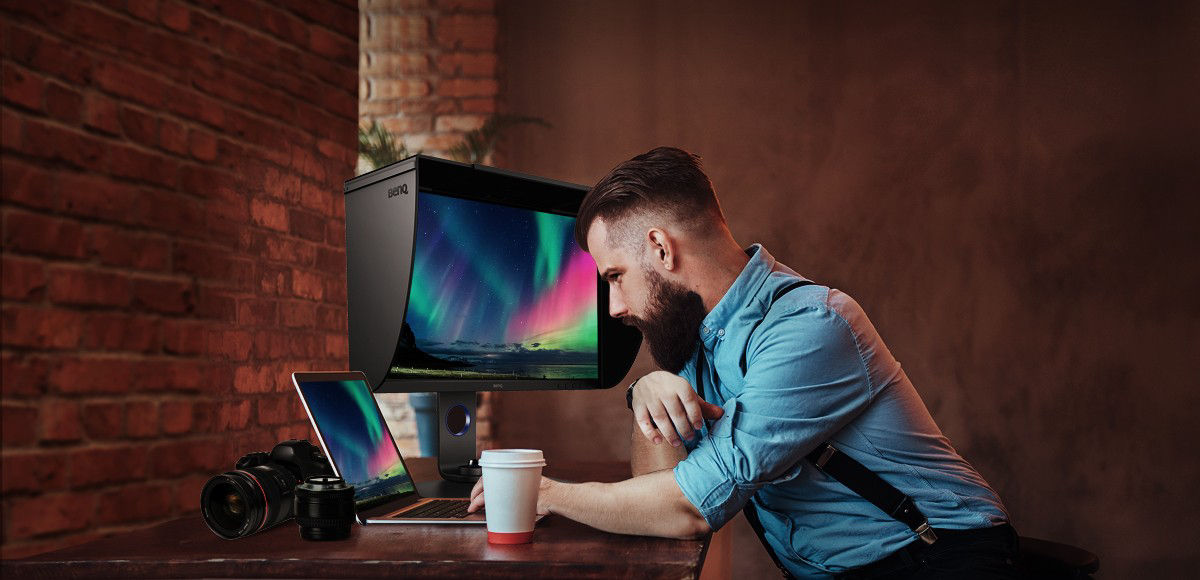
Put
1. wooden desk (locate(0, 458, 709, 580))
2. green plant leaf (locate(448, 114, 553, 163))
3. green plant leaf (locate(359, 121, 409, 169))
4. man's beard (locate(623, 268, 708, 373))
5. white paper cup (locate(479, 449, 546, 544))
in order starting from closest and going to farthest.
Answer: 1. wooden desk (locate(0, 458, 709, 580))
2. white paper cup (locate(479, 449, 546, 544))
3. man's beard (locate(623, 268, 708, 373))
4. green plant leaf (locate(359, 121, 409, 169))
5. green plant leaf (locate(448, 114, 553, 163))

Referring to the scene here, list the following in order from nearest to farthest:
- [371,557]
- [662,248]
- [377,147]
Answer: [371,557] < [662,248] < [377,147]

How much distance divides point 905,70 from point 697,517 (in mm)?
2981

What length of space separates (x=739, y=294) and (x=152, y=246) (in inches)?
36.9

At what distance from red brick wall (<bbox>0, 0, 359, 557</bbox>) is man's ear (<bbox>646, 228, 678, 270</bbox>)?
0.77m

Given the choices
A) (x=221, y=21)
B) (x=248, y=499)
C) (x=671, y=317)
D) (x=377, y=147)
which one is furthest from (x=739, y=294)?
(x=377, y=147)

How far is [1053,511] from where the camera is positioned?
356 cm

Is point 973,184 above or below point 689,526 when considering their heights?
above

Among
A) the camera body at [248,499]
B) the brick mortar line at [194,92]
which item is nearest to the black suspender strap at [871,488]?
the camera body at [248,499]

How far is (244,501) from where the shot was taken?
116 centimetres

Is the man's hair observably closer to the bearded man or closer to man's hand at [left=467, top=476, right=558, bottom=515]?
the bearded man

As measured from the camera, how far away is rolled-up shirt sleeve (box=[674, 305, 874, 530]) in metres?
1.24

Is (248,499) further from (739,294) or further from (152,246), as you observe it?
(739,294)

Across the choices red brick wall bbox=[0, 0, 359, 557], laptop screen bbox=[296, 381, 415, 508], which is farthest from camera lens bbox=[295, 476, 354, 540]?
red brick wall bbox=[0, 0, 359, 557]

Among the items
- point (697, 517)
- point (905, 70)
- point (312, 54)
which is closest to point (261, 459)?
point (697, 517)
